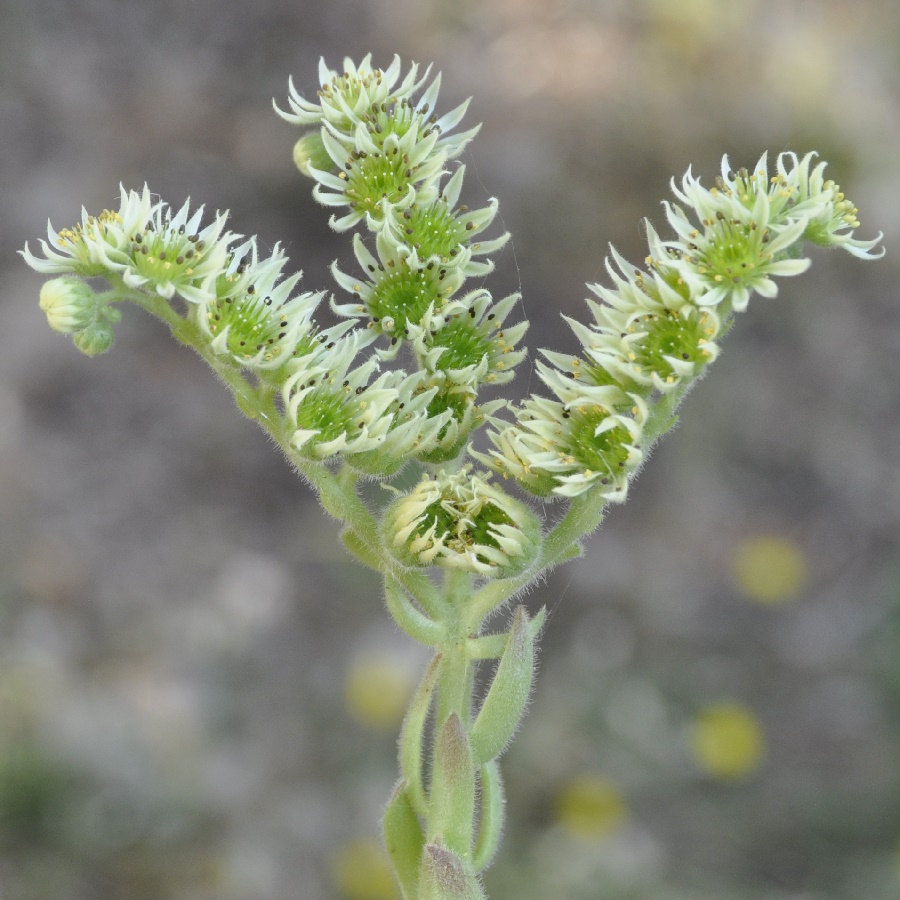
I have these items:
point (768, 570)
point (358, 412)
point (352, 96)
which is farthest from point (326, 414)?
point (768, 570)

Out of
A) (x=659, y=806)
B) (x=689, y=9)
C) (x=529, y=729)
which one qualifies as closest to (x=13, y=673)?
(x=529, y=729)

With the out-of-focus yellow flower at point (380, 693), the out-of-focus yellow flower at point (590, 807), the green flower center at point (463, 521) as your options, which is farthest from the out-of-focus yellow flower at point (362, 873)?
the green flower center at point (463, 521)

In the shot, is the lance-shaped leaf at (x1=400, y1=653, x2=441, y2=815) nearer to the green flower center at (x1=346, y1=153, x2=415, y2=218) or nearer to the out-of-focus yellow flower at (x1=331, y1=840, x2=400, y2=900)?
the green flower center at (x1=346, y1=153, x2=415, y2=218)

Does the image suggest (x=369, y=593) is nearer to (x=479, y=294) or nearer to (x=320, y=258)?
(x=320, y=258)

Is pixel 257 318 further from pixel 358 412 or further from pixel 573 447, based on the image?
pixel 573 447

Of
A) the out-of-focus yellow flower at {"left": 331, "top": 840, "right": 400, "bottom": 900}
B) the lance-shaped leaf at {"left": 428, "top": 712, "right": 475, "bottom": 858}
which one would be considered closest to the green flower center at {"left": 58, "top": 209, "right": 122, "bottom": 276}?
the lance-shaped leaf at {"left": 428, "top": 712, "right": 475, "bottom": 858}

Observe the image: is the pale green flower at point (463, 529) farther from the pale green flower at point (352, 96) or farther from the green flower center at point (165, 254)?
the pale green flower at point (352, 96)
